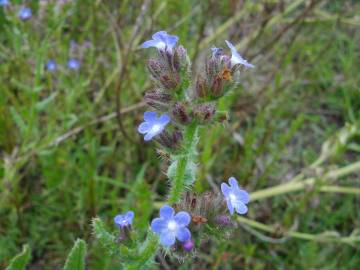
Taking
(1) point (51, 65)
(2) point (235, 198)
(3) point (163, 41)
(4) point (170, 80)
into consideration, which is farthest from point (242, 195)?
(1) point (51, 65)

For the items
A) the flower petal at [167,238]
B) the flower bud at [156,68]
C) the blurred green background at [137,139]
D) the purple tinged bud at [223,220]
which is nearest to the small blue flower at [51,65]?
the blurred green background at [137,139]

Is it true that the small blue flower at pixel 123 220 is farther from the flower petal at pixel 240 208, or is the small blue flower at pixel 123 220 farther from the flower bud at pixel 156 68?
the flower bud at pixel 156 68

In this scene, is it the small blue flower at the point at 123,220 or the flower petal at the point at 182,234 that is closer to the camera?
the flower petal at the point at 182,234

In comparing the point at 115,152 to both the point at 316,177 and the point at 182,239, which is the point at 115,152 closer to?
the point at 316,177

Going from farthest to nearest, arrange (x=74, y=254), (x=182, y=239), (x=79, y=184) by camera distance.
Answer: (x=79, y=184), (x=74, y=254), (x=182, y=239)

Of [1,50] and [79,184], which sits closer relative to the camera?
[79,184]

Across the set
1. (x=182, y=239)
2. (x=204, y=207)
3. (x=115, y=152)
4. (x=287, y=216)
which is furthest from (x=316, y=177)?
(x=182, y=239)
